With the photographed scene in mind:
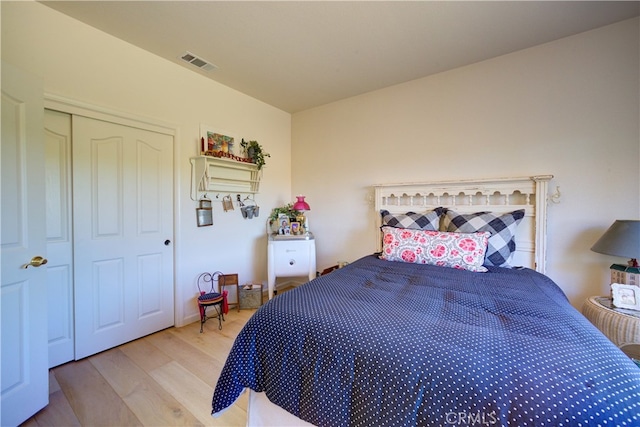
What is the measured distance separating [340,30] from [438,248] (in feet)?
5.97

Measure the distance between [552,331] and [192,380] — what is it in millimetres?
2005

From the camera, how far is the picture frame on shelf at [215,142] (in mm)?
2635

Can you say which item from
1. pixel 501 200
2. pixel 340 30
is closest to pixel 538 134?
pixel 501 200

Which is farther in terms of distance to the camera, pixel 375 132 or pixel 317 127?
pixel 317 127

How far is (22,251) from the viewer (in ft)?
4.52

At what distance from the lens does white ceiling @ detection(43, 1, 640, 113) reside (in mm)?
1715

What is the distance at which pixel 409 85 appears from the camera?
2.72m

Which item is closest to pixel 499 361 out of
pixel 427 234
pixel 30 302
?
pixel 427 234

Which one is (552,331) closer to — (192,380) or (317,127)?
(192,380)

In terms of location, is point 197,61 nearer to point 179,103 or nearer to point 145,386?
point 179,103

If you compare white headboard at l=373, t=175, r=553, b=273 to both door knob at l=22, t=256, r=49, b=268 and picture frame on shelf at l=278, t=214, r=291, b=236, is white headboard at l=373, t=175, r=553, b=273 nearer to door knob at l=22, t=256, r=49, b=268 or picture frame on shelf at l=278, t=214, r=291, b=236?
picture frame on shelf at l=278, t=214, r=291, b=236

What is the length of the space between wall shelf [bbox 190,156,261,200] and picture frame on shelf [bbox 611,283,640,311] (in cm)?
311

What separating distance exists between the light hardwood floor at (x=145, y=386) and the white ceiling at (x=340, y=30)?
8.19ft

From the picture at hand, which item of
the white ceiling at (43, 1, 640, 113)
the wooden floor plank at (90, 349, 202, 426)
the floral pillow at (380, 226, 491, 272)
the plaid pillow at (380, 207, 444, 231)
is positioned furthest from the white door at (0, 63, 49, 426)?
the plaid pillow at (380, 207, 444, 231)
